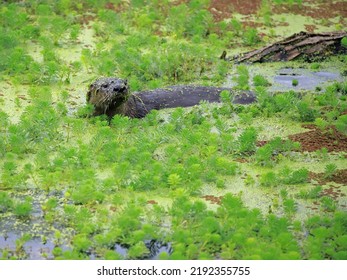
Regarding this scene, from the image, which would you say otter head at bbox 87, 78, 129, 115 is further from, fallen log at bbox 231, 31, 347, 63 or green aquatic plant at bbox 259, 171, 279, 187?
fallen log at bbox 231, 31, 347, 63

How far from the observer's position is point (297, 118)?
9141mm

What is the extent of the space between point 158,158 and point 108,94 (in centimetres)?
110

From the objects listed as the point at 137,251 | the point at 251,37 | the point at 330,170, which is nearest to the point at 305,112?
the point at 330,170

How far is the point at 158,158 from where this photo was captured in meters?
8.04

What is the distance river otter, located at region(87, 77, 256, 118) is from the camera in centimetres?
882

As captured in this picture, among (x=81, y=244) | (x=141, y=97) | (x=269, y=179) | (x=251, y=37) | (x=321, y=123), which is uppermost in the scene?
(x=81, y=244)

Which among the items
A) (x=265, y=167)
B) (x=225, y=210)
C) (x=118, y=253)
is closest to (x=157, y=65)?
(x=265, y=167)

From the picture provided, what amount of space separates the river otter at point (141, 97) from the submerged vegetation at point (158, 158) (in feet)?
0.58

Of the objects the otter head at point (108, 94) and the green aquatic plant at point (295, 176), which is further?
the otter head at point (108, 94)

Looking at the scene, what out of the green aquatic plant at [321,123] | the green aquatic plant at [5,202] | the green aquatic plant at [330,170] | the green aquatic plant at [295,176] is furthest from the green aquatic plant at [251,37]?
the green aquatic plant at [5,202]

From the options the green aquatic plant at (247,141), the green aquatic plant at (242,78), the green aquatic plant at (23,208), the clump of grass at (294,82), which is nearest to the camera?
the green aquatic plant at (23,208)

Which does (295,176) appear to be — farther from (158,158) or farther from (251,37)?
(251,37)

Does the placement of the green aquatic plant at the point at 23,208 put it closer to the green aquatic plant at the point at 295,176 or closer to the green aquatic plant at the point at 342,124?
the green aquatic plant at the point at 295,176

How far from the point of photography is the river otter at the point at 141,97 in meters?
8.82
